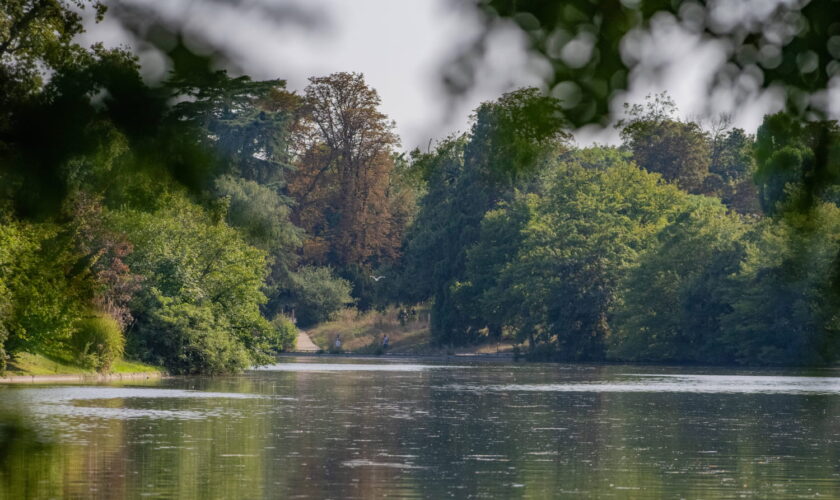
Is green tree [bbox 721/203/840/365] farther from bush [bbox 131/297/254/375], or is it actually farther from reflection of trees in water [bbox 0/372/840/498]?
reflection of trees in water [bbox 0/372/840/498]

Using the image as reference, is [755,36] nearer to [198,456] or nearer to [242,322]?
[198,456]

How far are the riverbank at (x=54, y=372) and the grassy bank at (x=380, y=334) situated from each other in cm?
4078

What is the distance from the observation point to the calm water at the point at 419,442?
15422 millimetres

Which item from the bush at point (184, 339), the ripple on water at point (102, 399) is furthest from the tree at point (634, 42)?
the bush at point (184, 339)

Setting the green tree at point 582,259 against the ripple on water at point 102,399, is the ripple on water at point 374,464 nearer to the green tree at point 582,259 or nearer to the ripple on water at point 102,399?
the ripple on water at point 102,399

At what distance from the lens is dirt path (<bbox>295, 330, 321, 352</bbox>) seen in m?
87.4

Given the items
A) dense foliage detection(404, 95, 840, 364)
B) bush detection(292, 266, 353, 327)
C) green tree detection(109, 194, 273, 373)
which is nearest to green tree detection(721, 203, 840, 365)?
dense foliage detection(404, 95, 840, 364)

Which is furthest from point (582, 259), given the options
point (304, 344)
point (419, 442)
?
point (419, 442)

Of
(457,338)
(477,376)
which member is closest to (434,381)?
(477,376)

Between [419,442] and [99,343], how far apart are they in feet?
75.2

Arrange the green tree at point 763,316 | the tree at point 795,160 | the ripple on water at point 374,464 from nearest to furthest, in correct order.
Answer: the tree at point 795,160 → the ripple on water at point 374,464 → the green tree at point 763,316

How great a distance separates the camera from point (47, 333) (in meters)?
37.3

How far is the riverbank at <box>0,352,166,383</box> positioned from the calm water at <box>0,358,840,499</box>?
2887mm

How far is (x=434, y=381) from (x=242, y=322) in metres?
8.80
